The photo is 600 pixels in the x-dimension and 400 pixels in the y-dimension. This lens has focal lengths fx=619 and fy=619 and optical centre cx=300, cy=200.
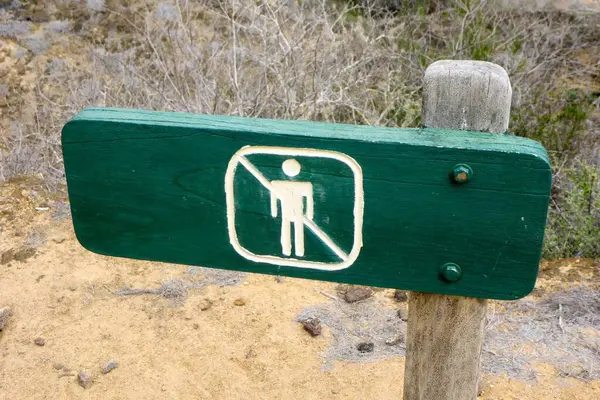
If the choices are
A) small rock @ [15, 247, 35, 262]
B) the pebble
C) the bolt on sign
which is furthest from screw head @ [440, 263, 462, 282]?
small rock @ [15, 247, 35, 262]

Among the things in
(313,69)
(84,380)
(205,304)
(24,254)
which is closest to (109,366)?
(84,380)

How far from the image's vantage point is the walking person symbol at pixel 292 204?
1.21 m

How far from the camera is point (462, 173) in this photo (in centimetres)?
112

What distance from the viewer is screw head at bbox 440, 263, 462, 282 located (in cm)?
121

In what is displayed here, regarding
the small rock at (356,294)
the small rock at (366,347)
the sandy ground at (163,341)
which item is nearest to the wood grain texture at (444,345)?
the sandy ground at (163,341)

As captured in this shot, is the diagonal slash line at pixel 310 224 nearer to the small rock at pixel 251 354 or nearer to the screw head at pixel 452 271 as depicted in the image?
the screw head at pixel 452 271

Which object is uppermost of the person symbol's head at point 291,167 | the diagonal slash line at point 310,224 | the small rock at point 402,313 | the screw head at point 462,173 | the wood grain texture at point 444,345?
the screw head at point 462,173

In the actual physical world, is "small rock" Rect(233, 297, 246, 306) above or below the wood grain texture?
below

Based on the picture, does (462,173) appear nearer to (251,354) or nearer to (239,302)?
(251,354)

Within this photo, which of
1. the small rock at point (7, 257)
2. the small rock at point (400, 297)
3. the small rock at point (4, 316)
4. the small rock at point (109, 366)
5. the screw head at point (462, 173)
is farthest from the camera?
the small rock at point (7, 257)

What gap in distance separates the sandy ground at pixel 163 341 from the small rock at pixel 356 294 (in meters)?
0.06

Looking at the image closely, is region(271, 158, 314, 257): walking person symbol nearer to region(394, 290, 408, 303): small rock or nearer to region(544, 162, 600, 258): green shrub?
region(394, 290, 408, 303): small rock

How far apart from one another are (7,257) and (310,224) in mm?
2779

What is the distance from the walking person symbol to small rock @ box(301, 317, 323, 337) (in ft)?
5.49
